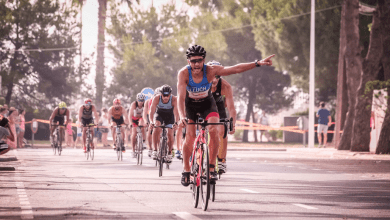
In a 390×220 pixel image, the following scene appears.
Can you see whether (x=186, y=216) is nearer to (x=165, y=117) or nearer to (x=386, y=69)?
(x=165, y=117)

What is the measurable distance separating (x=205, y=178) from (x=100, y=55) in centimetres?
4113

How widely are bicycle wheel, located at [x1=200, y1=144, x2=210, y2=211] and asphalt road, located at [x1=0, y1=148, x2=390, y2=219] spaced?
0.52 ft

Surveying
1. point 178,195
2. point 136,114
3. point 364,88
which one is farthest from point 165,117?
point 364,88

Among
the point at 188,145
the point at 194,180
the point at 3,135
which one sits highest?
the point at 3,135

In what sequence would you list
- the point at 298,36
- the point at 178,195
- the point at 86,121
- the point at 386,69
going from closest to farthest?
the point at 178,195
the point at 86,121
the point at 386,69
the point at 298,36

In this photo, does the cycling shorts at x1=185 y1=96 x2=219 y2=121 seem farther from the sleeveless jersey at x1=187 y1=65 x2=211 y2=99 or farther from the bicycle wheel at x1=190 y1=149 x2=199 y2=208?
the bicycle wheel at x1=190 y1=149 x2=199 y2=208

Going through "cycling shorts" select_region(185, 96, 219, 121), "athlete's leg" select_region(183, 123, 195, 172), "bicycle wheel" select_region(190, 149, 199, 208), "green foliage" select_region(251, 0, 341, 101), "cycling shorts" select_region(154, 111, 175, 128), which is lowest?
"bicycle wheel" select_region(190, 149, 199, 208)

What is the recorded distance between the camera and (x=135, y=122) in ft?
63.5

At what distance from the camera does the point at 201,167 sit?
28.9 feet

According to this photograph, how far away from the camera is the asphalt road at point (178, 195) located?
8445 millimetres

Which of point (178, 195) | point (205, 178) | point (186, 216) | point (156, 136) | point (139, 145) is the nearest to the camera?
point (186, 216)

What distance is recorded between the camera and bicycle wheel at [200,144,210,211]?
28.0 ft

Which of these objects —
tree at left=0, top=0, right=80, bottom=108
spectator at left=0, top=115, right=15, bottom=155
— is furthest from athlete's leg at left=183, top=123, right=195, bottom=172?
tree at left=0, top=0, right=80, bottom=108

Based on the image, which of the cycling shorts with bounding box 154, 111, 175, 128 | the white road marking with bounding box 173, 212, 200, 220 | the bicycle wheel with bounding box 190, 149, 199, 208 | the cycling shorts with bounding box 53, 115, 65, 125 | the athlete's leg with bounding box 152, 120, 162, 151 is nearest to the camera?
the white road marking with bounding box 173, 212, 200, 220
